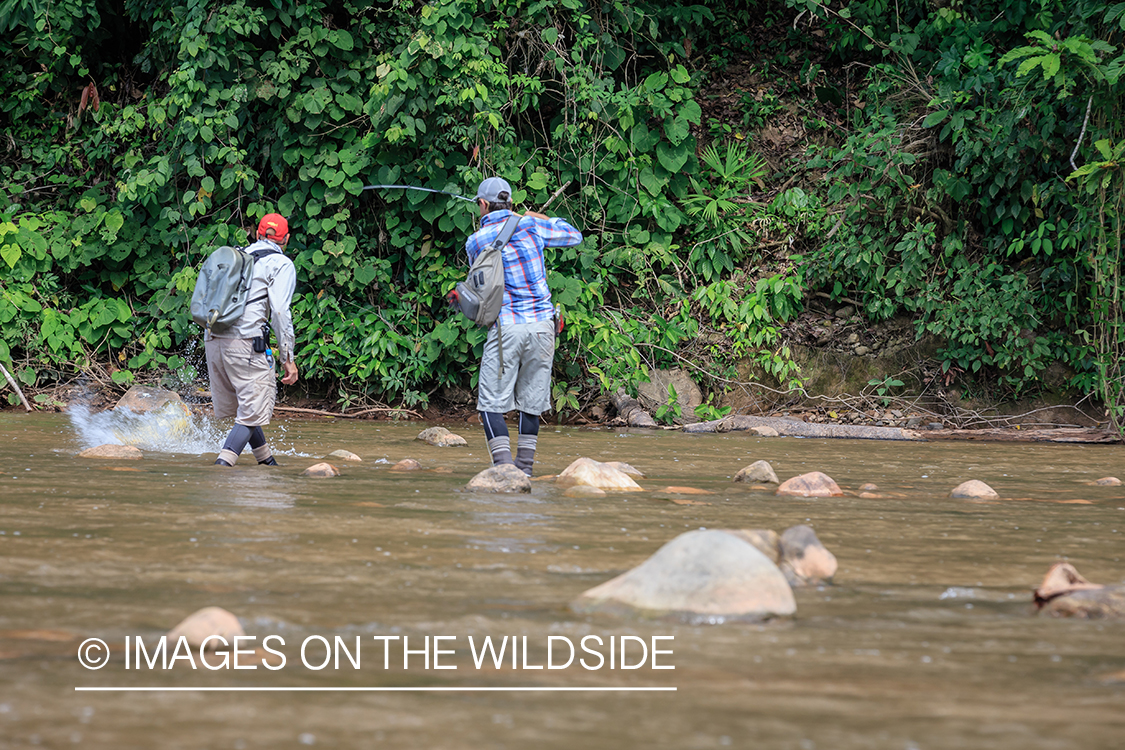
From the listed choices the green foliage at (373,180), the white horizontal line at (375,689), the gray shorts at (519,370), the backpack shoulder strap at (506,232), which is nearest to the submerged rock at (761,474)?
the gray shorts at (519,370)

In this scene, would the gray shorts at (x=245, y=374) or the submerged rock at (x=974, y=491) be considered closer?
the submerged rock at (x=974, y=491)

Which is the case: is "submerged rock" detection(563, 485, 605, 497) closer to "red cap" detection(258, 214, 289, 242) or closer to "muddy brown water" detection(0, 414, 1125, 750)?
"muddy brown water" detection(0, 414, 1125, 750)

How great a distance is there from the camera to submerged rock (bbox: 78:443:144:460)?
20.2 feet

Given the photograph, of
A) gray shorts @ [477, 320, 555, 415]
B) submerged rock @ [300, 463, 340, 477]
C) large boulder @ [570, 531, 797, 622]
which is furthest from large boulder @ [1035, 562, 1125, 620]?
submerged rock @ [300, 463, 340, 477]

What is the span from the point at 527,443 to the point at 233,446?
5.58ft

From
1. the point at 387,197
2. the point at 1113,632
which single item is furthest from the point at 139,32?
the point at 1113,632

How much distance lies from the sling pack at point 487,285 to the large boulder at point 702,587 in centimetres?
299

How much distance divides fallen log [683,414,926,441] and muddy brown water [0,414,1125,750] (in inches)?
146

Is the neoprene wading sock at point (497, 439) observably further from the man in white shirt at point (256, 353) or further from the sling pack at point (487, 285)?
the man in white shirt at point (256, 353)

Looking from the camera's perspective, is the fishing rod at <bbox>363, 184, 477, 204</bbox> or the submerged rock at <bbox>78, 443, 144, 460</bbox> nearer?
the submerged rock at <bbox>78, 443, 144, 460</bbox>

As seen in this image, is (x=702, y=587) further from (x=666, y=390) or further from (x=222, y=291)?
(x=666, y=390)

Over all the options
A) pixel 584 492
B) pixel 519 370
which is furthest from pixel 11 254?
pixel 584 492

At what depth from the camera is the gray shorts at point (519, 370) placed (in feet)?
18.9

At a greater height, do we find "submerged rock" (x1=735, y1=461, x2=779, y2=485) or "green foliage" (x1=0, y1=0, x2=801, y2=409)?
"green foliage" (x1=0, y1=0, x2=801, y2=409)
